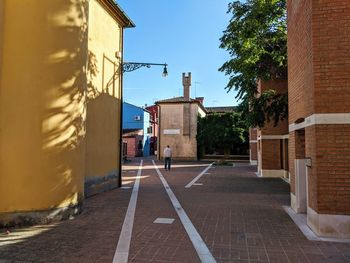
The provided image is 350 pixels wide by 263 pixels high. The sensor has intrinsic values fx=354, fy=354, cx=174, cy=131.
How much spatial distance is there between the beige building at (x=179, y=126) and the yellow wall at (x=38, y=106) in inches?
1264

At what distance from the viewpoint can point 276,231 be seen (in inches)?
293

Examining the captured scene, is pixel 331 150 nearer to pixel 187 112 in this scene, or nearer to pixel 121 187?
pixel 121 187

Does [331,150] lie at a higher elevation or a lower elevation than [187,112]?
lower

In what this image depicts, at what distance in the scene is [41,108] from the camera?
313 inches

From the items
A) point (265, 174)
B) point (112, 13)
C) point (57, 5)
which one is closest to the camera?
point (57, 5)

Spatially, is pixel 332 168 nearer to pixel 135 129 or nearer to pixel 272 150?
pixel 272 150

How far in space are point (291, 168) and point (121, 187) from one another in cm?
746

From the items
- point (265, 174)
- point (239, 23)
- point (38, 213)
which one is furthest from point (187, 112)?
point (38, 213)

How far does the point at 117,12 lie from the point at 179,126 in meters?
27.1

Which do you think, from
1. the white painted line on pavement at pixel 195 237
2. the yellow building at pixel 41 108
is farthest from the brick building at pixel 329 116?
the yellow building at pixel 41 108

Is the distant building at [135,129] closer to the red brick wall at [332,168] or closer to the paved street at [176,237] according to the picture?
the paved street at [176,237]

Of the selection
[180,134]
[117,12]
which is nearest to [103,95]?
[117,12]

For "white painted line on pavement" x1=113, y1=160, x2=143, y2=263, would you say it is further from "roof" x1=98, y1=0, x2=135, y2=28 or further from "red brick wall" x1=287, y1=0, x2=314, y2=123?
"roof" x1=98, y1=0, x2=135, y2=28

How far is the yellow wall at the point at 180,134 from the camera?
40562 mm
